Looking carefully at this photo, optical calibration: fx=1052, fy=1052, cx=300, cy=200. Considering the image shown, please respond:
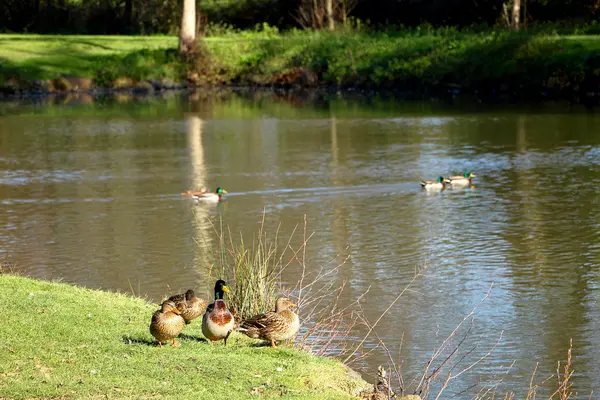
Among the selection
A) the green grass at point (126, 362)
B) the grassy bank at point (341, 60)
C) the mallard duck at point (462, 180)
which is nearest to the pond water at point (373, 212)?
the mallard duck at point (462, 180)

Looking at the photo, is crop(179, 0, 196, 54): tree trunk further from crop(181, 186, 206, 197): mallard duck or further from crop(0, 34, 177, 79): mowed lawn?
crop(181, 186, 206, 197): mallard duck

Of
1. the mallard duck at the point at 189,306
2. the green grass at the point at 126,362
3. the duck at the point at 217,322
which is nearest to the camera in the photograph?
the green grass at the point at 126,362

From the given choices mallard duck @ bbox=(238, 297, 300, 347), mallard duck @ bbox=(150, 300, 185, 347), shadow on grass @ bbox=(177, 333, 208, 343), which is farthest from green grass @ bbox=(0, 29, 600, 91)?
mallard duck @ bbox=(150, 300, 185, 347)

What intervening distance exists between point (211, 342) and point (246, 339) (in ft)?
2.31

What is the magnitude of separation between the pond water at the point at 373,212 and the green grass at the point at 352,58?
509cm

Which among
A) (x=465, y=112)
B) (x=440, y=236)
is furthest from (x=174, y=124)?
(x=440, y=236)

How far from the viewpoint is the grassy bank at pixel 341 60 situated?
44.0 metres

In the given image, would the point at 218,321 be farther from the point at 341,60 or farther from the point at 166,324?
the point at 341,60

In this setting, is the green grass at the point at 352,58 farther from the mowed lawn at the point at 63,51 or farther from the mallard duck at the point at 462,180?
the mallard duck at the point at 462,180

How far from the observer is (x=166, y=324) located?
9.83 m

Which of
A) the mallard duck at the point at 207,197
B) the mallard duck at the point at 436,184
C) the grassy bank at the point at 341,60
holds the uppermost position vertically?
the grassy bank at the point at 341,60

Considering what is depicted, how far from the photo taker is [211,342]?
10.5m

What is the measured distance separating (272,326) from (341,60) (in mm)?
43085

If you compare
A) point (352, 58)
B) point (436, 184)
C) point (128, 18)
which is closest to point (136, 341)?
point (436, 184)
